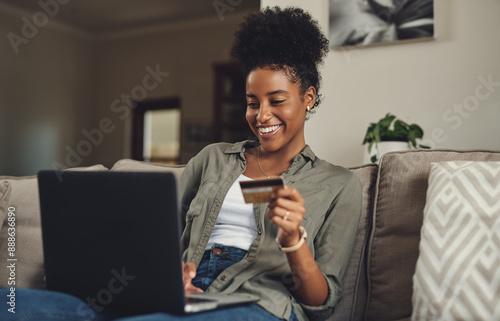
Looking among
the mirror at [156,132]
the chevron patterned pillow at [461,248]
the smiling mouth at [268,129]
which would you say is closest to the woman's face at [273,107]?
the smiling mouth at [268,129]

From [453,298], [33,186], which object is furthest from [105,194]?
[33,186]

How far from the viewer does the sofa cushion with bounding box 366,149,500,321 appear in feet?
3.98

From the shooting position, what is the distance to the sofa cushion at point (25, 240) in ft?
5.04

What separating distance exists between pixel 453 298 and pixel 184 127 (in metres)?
4.97

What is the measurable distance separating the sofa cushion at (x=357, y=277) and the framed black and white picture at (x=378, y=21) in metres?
0.96

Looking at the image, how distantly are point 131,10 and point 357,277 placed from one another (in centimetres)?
482

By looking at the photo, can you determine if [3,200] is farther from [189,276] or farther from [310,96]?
[310,96]

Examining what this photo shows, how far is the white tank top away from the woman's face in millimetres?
176

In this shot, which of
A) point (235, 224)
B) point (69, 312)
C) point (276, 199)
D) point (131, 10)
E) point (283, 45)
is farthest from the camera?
point (131, 10)

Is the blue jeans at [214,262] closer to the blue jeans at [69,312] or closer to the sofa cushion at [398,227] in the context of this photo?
the blue jeans at [69,312]

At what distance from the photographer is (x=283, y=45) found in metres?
1.33

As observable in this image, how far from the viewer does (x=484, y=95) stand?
1.91m

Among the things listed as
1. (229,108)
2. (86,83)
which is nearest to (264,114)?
(229,108)

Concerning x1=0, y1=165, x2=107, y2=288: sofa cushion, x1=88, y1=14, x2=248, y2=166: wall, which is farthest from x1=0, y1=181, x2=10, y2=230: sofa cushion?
x1=88, y1=14, x2=248, y2=166: wall
